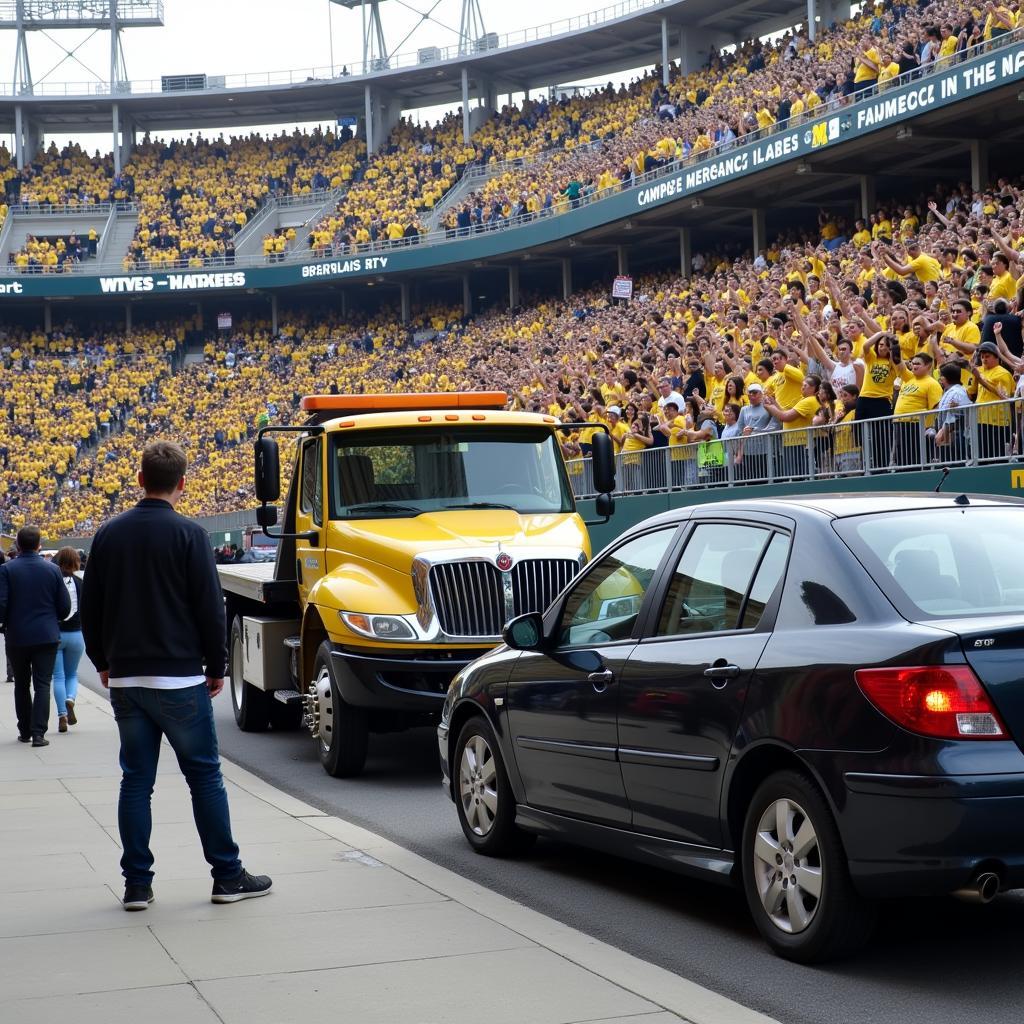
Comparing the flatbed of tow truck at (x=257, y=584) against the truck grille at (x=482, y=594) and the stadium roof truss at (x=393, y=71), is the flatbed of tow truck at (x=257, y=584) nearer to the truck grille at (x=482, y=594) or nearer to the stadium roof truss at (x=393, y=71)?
the truck grille at (x=482, y=594)

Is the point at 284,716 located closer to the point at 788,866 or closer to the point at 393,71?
the point at 788,866

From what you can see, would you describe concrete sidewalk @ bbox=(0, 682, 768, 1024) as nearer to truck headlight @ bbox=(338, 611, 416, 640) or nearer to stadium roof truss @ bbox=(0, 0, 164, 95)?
truck headlight @ bbox=(338, 611, 416, 640)

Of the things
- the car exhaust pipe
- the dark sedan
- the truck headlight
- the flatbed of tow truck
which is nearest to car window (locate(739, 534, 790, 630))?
the dark sedan

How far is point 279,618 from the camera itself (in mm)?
12898

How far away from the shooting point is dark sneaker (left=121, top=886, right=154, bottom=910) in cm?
669

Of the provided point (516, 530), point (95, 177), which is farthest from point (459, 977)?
point (95, 177)

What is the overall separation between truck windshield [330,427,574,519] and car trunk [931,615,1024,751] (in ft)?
22.2

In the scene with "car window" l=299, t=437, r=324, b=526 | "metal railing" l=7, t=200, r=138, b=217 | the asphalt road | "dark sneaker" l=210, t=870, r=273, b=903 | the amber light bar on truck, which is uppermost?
"metal railing" l=7, t=200, r=138, b=217

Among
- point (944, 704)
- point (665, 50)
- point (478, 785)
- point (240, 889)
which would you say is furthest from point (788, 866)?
point (665, 50)

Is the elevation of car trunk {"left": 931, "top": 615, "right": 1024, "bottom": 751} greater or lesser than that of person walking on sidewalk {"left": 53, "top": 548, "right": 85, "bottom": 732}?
greater

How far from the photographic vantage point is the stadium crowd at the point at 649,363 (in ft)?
53.9

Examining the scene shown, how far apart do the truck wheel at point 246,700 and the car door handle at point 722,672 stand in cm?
850

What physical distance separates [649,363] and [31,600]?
54.6ft

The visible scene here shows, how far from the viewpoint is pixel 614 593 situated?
23.2 ft
